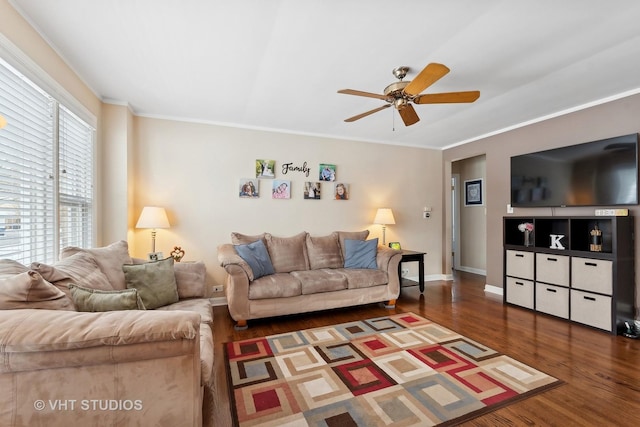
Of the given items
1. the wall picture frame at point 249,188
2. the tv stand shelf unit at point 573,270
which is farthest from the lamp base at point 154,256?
the tv stand shelf unit at point 573,270

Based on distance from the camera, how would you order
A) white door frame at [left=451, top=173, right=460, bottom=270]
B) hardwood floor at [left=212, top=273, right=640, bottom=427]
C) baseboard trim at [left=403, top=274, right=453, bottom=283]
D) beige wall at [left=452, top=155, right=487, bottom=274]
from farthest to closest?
white door frame at [left=451, top=173, right=460, bottom=270] < beige wall at [left=452, top=155, right=487, bottom=274] < baseboard trim at [left=403, top=274, right=453, bottom=283] < hardwood floor at [left=212, top=273, right=640, bottom=427]

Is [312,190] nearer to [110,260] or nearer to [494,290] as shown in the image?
[110,260]

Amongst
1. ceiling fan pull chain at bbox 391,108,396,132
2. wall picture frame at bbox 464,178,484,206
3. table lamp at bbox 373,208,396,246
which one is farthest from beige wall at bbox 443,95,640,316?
ceiling fan pull chain at bbox 391,108,396,132

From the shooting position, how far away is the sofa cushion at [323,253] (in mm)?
3963

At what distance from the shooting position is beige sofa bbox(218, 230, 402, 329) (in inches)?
120

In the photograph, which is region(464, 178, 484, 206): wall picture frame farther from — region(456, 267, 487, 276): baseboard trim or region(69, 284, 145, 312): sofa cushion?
region(69, 284, 145, 312): sofa cushion

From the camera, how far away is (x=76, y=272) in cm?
171

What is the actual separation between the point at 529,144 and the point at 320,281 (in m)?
3.30

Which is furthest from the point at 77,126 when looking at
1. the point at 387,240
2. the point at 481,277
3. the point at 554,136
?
the point at 481,277

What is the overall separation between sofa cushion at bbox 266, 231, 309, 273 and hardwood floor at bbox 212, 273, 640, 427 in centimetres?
64

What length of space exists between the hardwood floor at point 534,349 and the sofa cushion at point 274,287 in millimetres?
332

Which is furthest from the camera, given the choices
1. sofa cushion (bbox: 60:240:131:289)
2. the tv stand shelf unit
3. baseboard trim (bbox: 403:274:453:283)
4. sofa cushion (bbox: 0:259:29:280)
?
baseboard trim (bbox: 403:274:453:283)

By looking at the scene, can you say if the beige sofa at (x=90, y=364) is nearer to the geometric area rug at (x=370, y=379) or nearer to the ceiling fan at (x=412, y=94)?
the geometric area rug at (x=370, y=379)

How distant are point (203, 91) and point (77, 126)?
45.7 inches
